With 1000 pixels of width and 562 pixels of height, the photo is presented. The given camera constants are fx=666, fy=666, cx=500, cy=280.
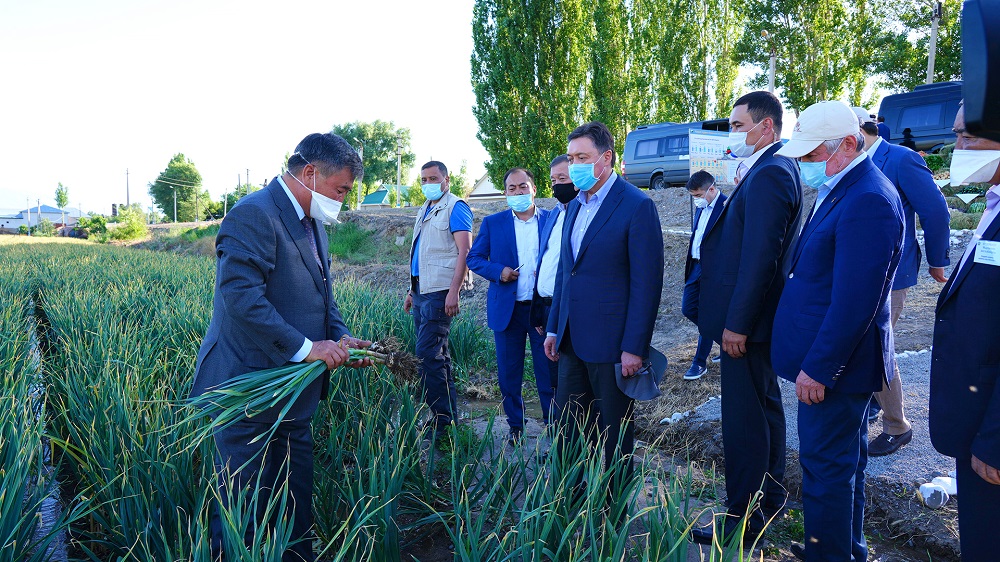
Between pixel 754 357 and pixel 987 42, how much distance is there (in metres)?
1.85

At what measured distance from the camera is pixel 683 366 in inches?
218

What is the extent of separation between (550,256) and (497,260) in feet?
2.03

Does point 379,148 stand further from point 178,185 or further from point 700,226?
point 700,226

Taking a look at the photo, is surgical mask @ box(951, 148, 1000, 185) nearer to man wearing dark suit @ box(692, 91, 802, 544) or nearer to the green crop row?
man wearing dark suit @ box(692, 91, 802, 544)

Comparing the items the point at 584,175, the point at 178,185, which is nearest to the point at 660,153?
the point at 584,175

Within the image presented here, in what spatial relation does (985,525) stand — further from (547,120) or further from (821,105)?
(547,120)

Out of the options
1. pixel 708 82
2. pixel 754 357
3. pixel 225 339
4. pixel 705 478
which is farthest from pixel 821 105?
pixel 708 82

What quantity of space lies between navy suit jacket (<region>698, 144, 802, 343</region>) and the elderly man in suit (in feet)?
3.63

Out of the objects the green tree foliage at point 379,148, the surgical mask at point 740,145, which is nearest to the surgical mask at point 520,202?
the surgical mask at point 740,145

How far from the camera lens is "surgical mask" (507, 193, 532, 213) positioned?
13.7ft

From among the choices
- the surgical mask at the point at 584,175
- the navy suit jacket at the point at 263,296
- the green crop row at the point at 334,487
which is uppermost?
the surgical mask at the point at 584,175

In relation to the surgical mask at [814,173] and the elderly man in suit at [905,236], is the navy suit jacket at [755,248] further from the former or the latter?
the elderly man in suit at [905,236]

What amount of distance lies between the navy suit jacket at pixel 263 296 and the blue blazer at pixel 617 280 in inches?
42.2

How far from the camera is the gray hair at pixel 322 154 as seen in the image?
2.40 meters
